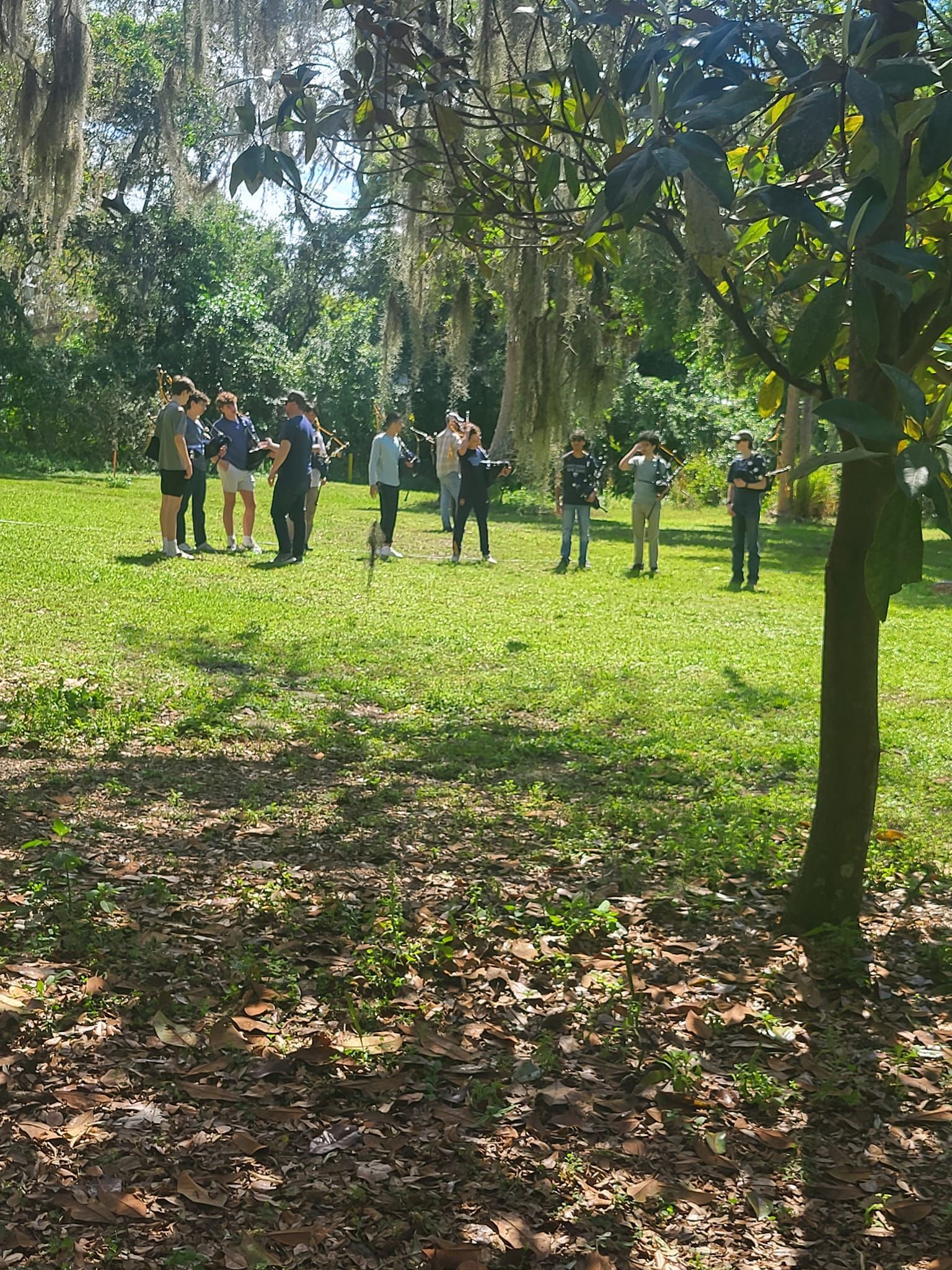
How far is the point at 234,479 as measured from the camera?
15.2 meters

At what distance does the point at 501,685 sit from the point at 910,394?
21.1 ft

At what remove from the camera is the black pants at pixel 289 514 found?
573 inches

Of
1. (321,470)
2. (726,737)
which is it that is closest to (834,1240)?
(726,737)

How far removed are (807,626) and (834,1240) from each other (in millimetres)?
10195

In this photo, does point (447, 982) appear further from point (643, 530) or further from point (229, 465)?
point (643, 530)

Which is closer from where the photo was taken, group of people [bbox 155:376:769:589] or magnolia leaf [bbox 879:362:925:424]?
magnolia leaf [bbox 879:362:925:424]

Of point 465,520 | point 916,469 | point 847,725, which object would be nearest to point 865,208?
point 916,469

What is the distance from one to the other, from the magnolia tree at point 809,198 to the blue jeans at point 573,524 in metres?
10.3

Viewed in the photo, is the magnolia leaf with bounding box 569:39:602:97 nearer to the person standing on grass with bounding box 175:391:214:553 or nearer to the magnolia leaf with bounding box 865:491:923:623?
the magnolia leaf with bounding box 865:491:923:623

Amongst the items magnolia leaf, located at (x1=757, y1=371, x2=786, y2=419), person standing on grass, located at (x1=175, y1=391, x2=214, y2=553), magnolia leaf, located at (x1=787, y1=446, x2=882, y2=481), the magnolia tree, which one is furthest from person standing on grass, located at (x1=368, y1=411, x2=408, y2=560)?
magnolia leaf, located at (x1=787, y1=446, x2=882, y2=481)

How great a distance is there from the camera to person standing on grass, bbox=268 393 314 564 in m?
14.5

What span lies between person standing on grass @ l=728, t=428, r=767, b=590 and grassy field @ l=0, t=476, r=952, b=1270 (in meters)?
6.38

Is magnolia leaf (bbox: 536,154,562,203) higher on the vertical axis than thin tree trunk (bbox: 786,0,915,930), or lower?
higher

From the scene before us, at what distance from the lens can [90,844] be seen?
5141 mm
